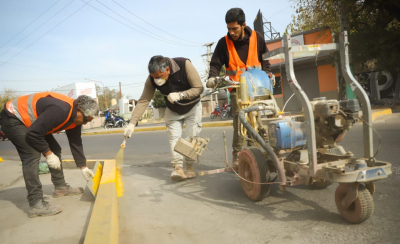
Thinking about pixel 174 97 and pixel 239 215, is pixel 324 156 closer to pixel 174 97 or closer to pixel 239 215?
pixel 239 215

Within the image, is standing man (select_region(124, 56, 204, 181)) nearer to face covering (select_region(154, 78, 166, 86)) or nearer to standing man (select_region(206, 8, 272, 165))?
face covering (select_region(154, 78, 166, 86))

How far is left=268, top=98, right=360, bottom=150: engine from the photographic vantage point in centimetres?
259

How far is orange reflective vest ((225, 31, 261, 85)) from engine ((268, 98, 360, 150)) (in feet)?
4.50

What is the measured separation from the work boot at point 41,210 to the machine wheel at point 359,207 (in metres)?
2.88

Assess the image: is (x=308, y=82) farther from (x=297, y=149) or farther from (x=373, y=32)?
(x=297, y=149)

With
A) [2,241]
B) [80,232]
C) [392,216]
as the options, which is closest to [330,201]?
[392,216]

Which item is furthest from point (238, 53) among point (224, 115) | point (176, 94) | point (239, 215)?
point (224, 115)

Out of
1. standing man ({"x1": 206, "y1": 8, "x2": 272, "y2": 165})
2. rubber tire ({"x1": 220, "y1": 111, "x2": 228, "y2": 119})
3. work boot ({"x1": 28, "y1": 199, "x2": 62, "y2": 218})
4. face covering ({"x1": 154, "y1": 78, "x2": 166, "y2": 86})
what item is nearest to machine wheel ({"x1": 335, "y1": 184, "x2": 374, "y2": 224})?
standing man ({"x1": 206, "y1": 8, "x2": 272, "y2": 165})

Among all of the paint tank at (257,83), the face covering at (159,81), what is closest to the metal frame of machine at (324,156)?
the paint tank at (257,83)

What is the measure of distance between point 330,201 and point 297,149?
60 centimetres

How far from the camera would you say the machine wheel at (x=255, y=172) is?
3.00 meters

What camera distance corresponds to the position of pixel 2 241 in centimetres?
264

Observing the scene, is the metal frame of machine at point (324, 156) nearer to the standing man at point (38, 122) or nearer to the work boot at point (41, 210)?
the standing man at point (38, 122)

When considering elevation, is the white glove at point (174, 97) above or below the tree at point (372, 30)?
below
